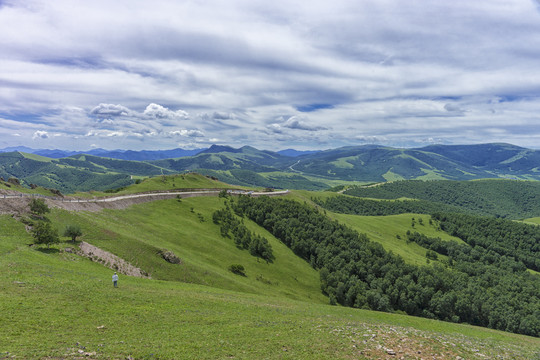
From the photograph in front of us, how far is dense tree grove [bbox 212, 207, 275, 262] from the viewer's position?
9700 cm

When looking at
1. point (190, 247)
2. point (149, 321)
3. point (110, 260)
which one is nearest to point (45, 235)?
point (110, 260)

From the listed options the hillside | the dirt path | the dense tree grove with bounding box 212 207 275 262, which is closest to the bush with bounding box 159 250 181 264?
the hillside

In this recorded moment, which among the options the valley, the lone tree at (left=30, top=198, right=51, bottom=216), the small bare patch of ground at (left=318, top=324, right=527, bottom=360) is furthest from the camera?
the lone tree at (left=30, top=198, right=51, bottom=216)

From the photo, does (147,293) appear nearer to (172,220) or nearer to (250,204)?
(172,220)

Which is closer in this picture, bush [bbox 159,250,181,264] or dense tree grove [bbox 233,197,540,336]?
bush [bbox 159,250,181,264]

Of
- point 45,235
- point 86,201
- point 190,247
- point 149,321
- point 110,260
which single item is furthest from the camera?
point 86,201

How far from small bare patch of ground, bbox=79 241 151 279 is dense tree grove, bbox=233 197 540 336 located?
61.6m

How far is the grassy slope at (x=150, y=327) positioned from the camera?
22.8 metres

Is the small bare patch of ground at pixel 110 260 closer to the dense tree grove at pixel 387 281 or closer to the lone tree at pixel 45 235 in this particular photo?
the lone tree at pixel 45 235

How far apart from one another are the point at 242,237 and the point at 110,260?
2156 inches

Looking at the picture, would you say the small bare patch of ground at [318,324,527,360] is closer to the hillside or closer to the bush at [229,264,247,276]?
the hillside

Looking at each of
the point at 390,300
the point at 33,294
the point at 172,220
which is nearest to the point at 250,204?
the point at 172,220

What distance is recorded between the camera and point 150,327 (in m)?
28.0

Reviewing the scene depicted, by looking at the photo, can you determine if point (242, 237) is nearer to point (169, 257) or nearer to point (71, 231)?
point (169, 257)
